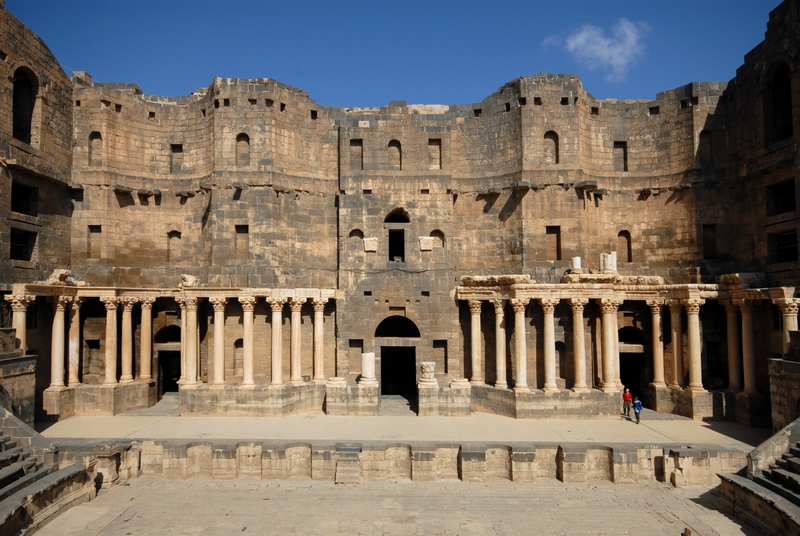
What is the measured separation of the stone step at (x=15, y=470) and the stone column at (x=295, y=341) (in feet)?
31.8

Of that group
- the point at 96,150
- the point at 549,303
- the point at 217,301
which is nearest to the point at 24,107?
the point at 96,150

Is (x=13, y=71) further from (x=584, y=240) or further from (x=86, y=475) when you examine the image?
(x=584, y=240)

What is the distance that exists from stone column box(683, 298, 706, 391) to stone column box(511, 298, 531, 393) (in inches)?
261

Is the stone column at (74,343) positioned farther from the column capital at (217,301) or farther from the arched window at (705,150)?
the arched window at (705,150)

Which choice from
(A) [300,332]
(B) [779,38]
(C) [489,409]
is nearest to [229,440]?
(A) [300,332]

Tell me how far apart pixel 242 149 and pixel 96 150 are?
6797 mm

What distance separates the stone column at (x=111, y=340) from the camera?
854 inches

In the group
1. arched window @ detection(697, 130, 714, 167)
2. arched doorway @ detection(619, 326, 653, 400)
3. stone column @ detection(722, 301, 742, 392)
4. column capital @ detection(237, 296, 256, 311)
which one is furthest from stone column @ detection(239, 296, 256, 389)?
arched window @ detection(697, 130, 714, 167)

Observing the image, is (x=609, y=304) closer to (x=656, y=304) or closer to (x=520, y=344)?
(x=656, y=304)

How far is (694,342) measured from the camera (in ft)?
68.7

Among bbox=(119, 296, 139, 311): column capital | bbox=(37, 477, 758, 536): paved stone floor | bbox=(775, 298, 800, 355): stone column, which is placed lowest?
bbox=(37, 477, 758, 536): paved stone floor

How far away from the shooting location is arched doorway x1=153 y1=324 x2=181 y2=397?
939 inches

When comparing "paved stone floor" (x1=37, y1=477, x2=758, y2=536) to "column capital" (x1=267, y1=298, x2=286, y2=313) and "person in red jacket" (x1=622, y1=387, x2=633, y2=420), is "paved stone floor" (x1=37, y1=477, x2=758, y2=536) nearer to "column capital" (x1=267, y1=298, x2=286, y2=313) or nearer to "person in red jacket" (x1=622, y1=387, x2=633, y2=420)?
"person in red jacket" (x1=622, y1=387, x2=633, y2=420)

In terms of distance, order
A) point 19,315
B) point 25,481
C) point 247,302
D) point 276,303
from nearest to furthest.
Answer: point 25,481, point 19,315, point 247,302, point 276,303
